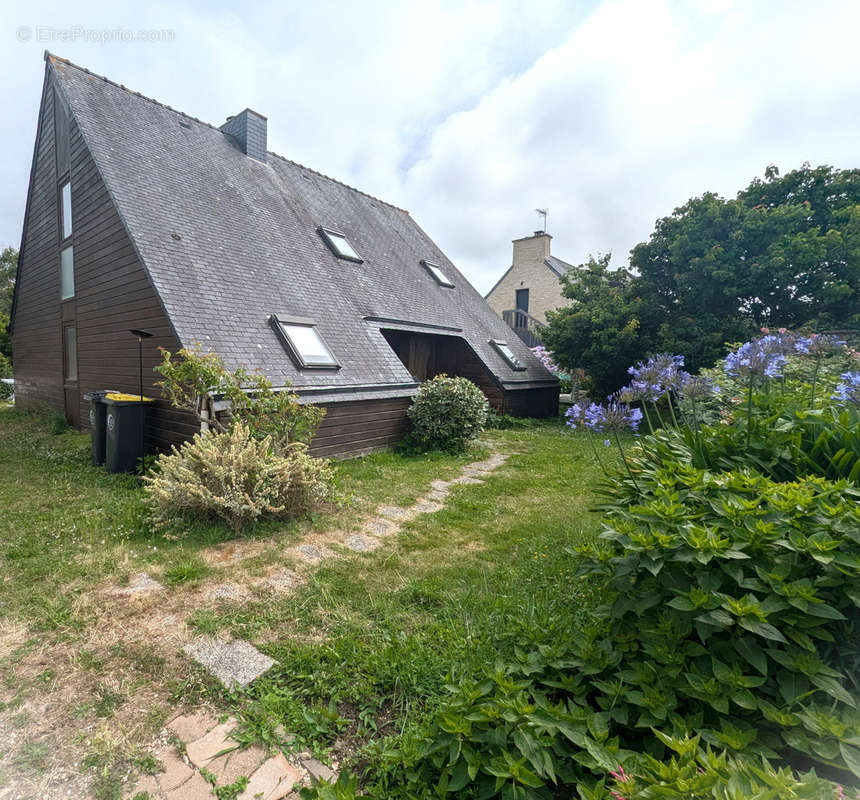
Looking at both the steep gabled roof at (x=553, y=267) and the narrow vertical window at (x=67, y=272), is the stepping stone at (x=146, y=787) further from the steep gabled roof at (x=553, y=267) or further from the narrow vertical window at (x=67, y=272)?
the steep gabled roof at (x=553, y=267)

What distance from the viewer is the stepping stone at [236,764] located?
1.80 meters

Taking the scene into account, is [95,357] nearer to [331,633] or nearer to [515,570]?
[331,633]

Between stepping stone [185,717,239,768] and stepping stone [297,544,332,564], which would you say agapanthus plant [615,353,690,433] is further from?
stepping stone [297,544,332,564]

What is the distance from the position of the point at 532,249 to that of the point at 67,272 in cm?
2141

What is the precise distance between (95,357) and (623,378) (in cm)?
1384

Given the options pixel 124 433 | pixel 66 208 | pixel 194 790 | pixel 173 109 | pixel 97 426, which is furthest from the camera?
pixel 173 109

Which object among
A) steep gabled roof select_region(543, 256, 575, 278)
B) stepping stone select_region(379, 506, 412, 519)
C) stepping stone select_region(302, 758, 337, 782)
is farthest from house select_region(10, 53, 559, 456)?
steep gabled roof select_region(543, 256, 575, 278)

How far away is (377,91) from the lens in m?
8.27

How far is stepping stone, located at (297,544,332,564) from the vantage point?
12.8ft

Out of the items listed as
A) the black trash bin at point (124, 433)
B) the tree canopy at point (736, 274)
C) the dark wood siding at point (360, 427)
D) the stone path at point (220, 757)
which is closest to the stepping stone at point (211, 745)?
the stone path at point (220, 757)

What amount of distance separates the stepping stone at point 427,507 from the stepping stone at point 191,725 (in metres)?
3.29

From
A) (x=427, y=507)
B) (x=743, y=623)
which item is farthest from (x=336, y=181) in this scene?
(x=743, y=623)

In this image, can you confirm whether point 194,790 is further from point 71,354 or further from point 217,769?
point 71,354

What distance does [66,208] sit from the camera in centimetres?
975
